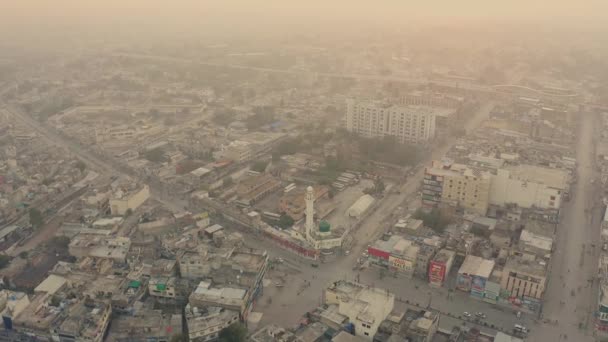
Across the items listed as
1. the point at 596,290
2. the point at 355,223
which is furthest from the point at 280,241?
the point at 596,290

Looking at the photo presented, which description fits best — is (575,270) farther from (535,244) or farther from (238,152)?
(238,152)

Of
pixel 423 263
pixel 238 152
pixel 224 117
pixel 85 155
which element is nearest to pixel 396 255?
pixel 423 263

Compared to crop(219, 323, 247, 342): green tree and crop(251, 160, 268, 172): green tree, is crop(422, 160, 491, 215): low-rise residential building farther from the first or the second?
crop(219, 323, 247, 342): green tree

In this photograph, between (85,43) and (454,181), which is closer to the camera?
(454,181)

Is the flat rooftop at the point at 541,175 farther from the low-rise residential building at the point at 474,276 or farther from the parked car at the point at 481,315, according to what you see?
the parked car at the point at 481,315

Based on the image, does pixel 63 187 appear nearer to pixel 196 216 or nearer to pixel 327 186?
pixel 196 216

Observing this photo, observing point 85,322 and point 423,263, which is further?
point 423,263

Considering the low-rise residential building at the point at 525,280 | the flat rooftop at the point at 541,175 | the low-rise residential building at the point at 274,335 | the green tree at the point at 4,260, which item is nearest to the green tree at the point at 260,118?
the flat rooftop at the point at 541,175
